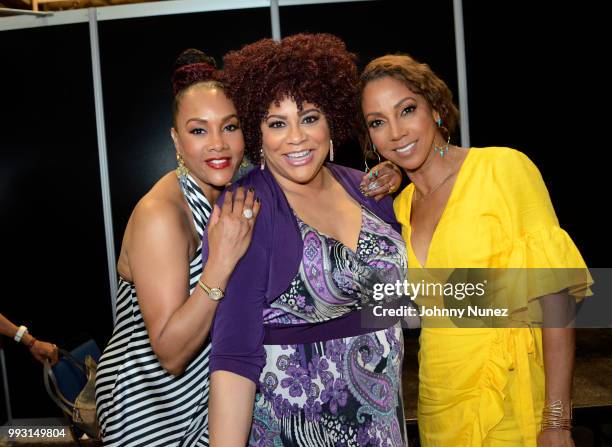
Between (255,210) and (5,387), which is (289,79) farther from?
(5,387)

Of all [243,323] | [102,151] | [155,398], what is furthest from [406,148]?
[102,151]

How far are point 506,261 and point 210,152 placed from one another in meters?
0.95

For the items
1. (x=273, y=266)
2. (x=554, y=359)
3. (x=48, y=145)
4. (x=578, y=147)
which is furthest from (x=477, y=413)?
(x=48, y=145)

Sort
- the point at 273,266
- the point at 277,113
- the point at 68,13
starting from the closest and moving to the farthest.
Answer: the point at 273,266 → the point at 277,113 → the point at 68,13

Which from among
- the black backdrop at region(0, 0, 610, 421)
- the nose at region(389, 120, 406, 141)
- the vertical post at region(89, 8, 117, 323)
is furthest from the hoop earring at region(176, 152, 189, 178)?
the vertical post at region(89, 8, 117, 323)

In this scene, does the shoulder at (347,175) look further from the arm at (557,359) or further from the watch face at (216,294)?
the arm at (557,359)

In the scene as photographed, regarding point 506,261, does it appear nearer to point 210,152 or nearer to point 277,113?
point 277,113

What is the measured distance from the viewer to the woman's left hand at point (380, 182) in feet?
6.26

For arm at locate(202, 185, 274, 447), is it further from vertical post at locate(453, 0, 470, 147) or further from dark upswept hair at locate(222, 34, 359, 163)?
vertical post at locate(453, 0, 470, 147)

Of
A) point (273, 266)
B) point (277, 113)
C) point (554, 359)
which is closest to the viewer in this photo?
point (273, 266)

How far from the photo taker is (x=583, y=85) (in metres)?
3.77

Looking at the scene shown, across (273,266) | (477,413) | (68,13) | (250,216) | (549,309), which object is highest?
(68,13)

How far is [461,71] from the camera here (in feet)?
11.9

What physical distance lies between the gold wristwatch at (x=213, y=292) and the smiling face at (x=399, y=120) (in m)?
0.72
